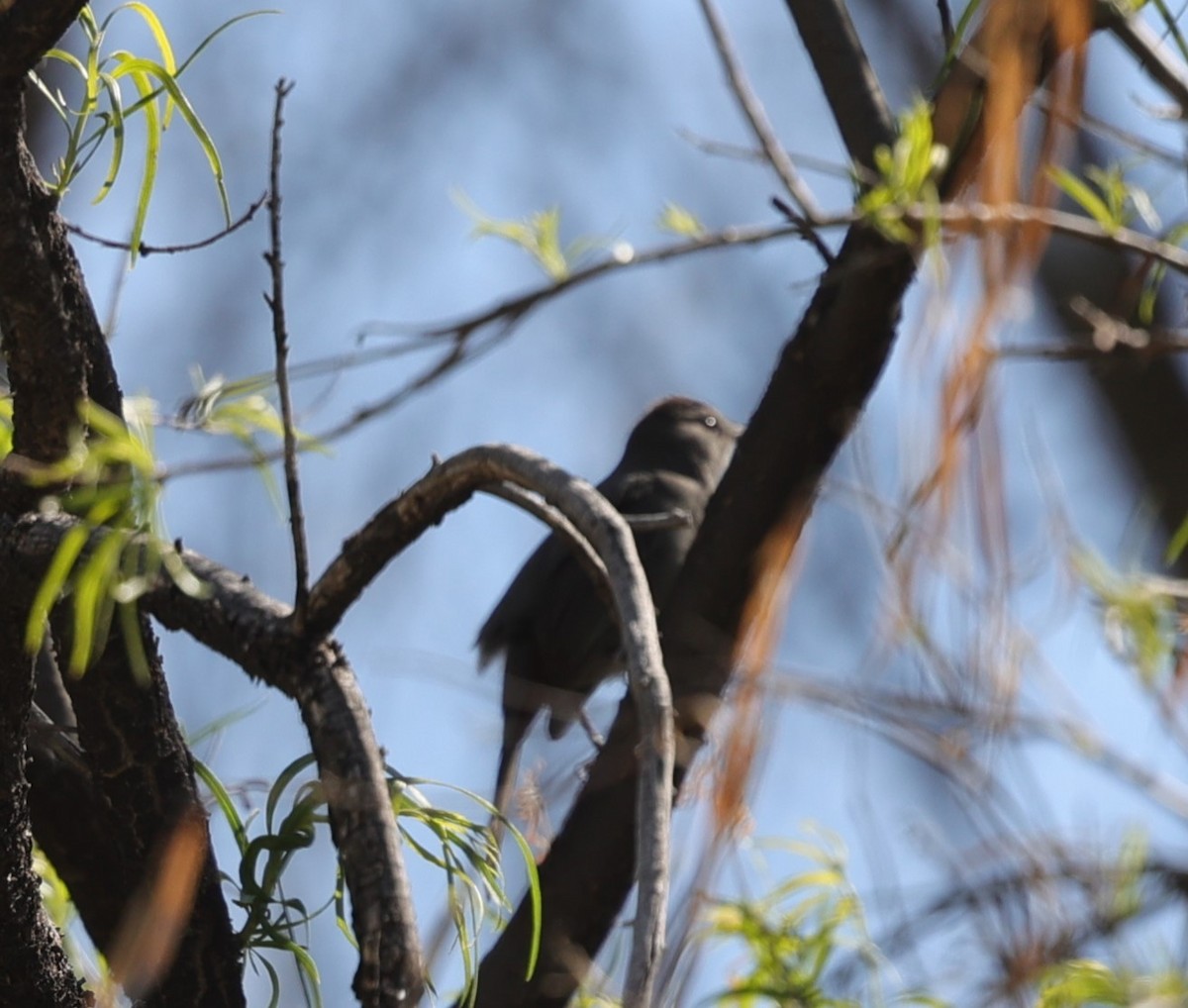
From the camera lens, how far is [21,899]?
1.74 metres

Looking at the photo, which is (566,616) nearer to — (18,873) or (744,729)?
(18,873)

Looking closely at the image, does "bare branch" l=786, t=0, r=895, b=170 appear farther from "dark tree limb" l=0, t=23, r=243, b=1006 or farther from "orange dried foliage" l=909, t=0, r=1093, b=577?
"dark tree limb" l=0, t=23, r=243, b=1006

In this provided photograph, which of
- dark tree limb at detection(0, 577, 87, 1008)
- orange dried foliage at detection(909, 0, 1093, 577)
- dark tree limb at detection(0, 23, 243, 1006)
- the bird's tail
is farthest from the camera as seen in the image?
the bird's tail

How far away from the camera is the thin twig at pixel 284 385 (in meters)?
1.53

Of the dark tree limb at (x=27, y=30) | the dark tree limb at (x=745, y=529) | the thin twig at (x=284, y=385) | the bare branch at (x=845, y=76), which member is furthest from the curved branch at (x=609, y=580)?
the bare branch at (x=845, y=76)

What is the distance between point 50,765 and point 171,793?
13.6 inches

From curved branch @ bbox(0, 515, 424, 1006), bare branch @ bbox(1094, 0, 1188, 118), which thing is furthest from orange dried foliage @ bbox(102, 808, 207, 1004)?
bare branch @ bbox(1094, 0, 1188, 118)

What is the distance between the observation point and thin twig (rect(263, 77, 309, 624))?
5.03ft

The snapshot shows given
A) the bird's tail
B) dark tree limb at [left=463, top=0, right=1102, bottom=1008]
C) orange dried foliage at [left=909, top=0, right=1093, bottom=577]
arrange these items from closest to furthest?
orange dried foliage at [left=909, top=0, right=1093, bottom=577]
dark tree limb at [left=463, top=0, right=1102, bottom=1008]
the bird's tail

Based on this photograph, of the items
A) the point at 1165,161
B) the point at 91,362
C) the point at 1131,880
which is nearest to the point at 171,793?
the point at 91,362

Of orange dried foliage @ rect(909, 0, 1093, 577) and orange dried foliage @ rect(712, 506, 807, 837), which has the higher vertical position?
orange dried foliage @ rect(909, 0, 1093, 577)

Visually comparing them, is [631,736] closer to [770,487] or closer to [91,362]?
[770,487]

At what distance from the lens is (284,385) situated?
153 cm

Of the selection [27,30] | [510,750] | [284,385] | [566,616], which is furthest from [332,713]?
[566,616]
